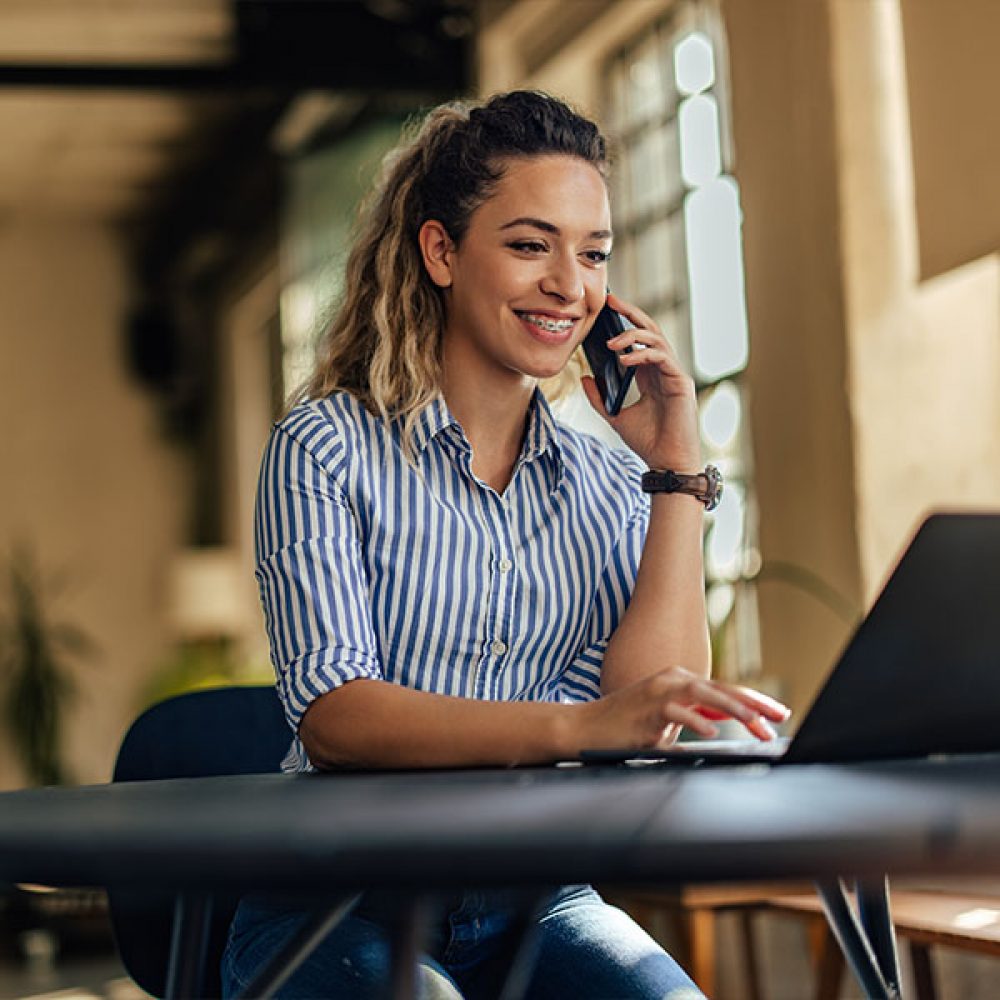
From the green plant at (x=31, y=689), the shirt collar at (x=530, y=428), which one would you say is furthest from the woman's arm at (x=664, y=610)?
the green plant at (x=31, y=689)

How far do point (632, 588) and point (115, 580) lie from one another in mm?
8051

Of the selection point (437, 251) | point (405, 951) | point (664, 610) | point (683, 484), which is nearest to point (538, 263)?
point (437, 251)

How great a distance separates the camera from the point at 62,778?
8.29 meters

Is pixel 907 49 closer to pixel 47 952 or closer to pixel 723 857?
pixel 723 857

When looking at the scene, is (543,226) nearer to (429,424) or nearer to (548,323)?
(548,323)

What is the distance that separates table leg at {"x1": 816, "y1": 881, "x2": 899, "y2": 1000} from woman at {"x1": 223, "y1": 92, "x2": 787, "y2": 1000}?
0.18 metres

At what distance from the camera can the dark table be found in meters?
0.70

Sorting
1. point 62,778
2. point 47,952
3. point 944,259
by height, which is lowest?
point 47,952

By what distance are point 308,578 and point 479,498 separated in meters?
0.27

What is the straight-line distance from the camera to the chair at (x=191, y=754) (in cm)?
152

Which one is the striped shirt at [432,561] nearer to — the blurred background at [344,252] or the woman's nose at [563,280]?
the woman's nose at [563,280]

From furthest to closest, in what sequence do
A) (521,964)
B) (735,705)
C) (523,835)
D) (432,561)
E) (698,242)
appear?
(698,242), (432,561), (521,964), (735,705), (523,835)

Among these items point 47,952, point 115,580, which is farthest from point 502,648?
point 115,580

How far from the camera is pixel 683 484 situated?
1.70 metres
